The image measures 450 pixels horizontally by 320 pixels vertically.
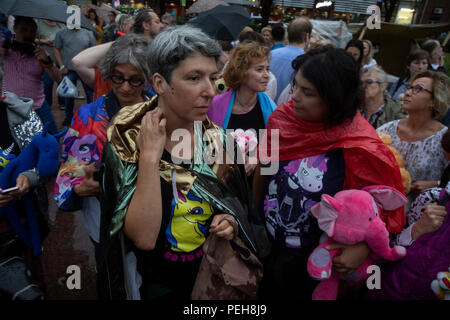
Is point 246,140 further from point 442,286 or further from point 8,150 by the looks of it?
point 8,150

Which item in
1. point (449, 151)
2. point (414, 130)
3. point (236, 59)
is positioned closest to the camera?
point (449, 151)

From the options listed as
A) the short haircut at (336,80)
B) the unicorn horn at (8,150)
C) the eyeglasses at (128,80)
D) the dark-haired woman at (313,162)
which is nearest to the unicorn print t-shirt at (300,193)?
the dark-haired woman at (313,162)

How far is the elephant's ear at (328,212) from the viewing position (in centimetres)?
152

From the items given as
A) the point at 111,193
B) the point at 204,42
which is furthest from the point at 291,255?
the point at 204,42

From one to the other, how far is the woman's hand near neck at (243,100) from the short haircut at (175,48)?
139 centimetres

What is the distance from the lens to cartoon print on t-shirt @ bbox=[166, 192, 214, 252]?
4.95ft

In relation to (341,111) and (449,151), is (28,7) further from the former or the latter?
(449,151)

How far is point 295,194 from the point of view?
5.66 feet

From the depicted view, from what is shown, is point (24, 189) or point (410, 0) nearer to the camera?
point (24, 189)

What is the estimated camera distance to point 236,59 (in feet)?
9.37

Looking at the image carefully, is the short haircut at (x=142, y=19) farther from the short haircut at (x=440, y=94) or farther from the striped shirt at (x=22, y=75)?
the short haircut at (x=440, y=94)

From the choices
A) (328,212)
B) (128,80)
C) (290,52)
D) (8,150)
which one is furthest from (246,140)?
(290,52)

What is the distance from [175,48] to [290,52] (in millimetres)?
3369

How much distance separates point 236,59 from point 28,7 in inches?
105
